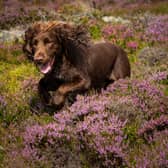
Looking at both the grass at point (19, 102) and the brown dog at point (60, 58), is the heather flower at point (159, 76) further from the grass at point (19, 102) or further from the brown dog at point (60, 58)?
the brown dog at point (60, 58)

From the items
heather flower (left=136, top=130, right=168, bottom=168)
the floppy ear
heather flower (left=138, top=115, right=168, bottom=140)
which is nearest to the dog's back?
the floppy ear

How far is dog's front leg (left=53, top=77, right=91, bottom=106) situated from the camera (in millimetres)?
7445

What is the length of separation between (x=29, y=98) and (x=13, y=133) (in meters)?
1.76

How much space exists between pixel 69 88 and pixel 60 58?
49cm

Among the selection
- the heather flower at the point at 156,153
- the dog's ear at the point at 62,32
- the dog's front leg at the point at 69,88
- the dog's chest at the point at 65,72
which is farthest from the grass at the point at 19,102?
the dog's ear at the point at 62,32

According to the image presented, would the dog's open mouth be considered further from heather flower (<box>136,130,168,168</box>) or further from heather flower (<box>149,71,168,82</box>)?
heather flower (<box>136,130,168,168</box>)

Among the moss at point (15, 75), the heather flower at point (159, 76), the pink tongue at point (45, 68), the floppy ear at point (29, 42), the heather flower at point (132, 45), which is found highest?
the floppy ear at point (29, 42)

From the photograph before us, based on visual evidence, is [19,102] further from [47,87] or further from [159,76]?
[159,76]

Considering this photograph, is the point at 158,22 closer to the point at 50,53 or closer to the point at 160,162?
the point at 50,53

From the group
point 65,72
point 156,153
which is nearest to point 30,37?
point 65,72

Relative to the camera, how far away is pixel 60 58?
7.73 meters

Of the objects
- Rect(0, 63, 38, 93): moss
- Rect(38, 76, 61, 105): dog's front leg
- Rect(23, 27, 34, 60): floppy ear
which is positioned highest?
Rect(23, 27, 34, 60): floppy ear

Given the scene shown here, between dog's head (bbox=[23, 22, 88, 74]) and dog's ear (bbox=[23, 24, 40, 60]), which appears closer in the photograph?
dog's head (bbox=[23, 22, 88, 74])

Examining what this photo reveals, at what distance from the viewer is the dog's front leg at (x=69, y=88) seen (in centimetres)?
745
